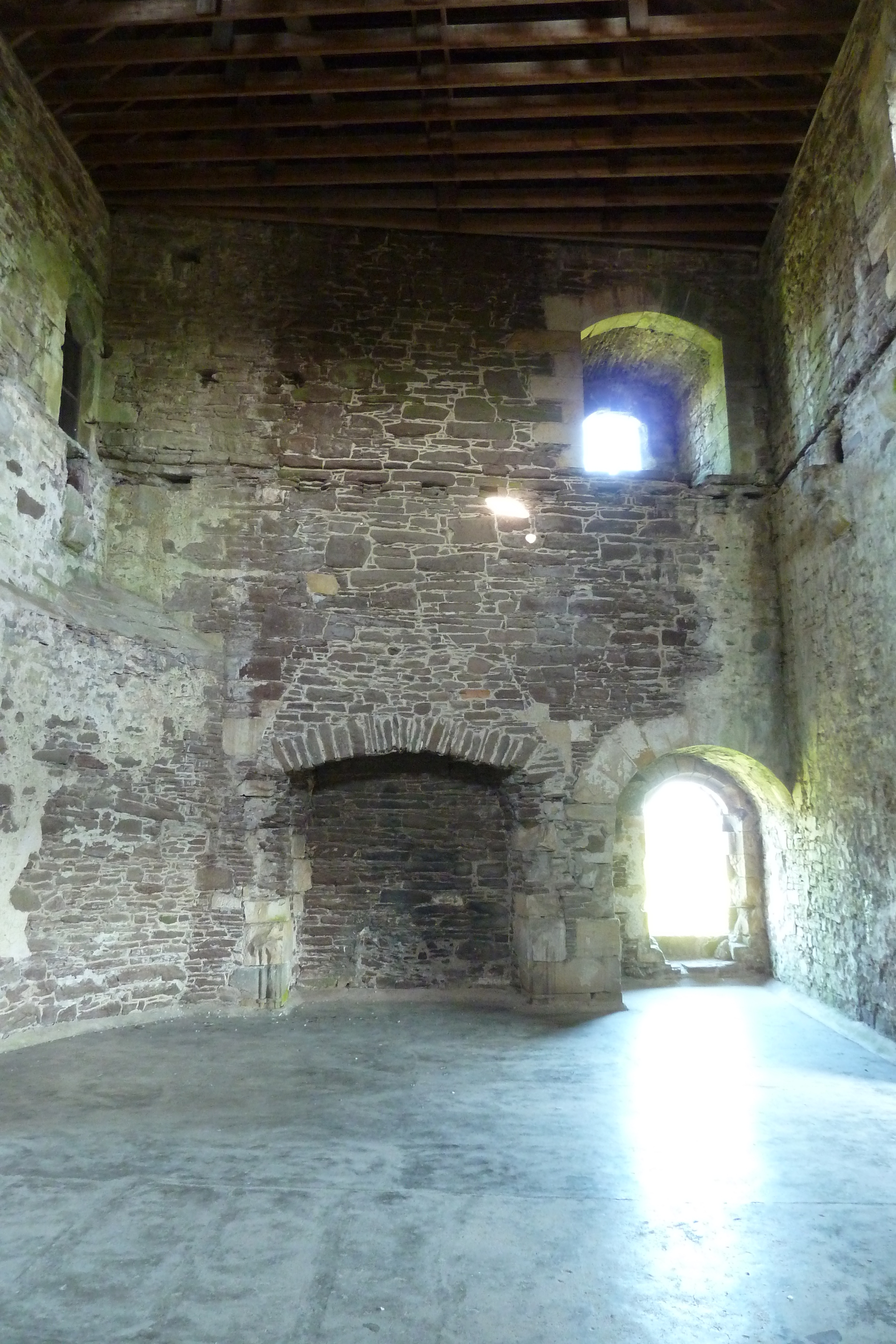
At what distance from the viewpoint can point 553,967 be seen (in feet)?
20.8

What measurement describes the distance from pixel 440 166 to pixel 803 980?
7.15m

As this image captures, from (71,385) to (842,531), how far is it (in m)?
6.03

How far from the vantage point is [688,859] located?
772 centimetres

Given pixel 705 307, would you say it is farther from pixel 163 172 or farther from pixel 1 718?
pixel 1 718

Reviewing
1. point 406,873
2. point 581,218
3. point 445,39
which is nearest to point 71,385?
point 445,39

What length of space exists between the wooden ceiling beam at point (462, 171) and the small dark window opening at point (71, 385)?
1.45 meters

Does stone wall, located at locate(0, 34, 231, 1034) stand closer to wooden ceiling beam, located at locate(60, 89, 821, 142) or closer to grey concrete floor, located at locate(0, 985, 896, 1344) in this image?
wooden ceiling beam, located at locate(60, 89, 821, 142)

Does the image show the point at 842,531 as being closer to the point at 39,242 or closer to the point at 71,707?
the point at 71,707

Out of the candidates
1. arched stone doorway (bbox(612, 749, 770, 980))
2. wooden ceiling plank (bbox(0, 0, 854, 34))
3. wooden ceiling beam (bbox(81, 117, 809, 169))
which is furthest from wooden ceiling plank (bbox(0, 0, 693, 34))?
arched stone doorway (bbox(612, 749, 770, 980))

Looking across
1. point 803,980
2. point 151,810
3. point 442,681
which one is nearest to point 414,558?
point 442,681

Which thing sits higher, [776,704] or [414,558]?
[414,558]

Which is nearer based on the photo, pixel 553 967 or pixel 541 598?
pixel 553 967

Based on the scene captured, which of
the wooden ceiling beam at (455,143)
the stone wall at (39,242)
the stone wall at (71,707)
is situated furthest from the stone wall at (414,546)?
the wooden ceiling beam at (455,143)

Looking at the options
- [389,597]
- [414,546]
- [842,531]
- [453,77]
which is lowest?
[389,597]
